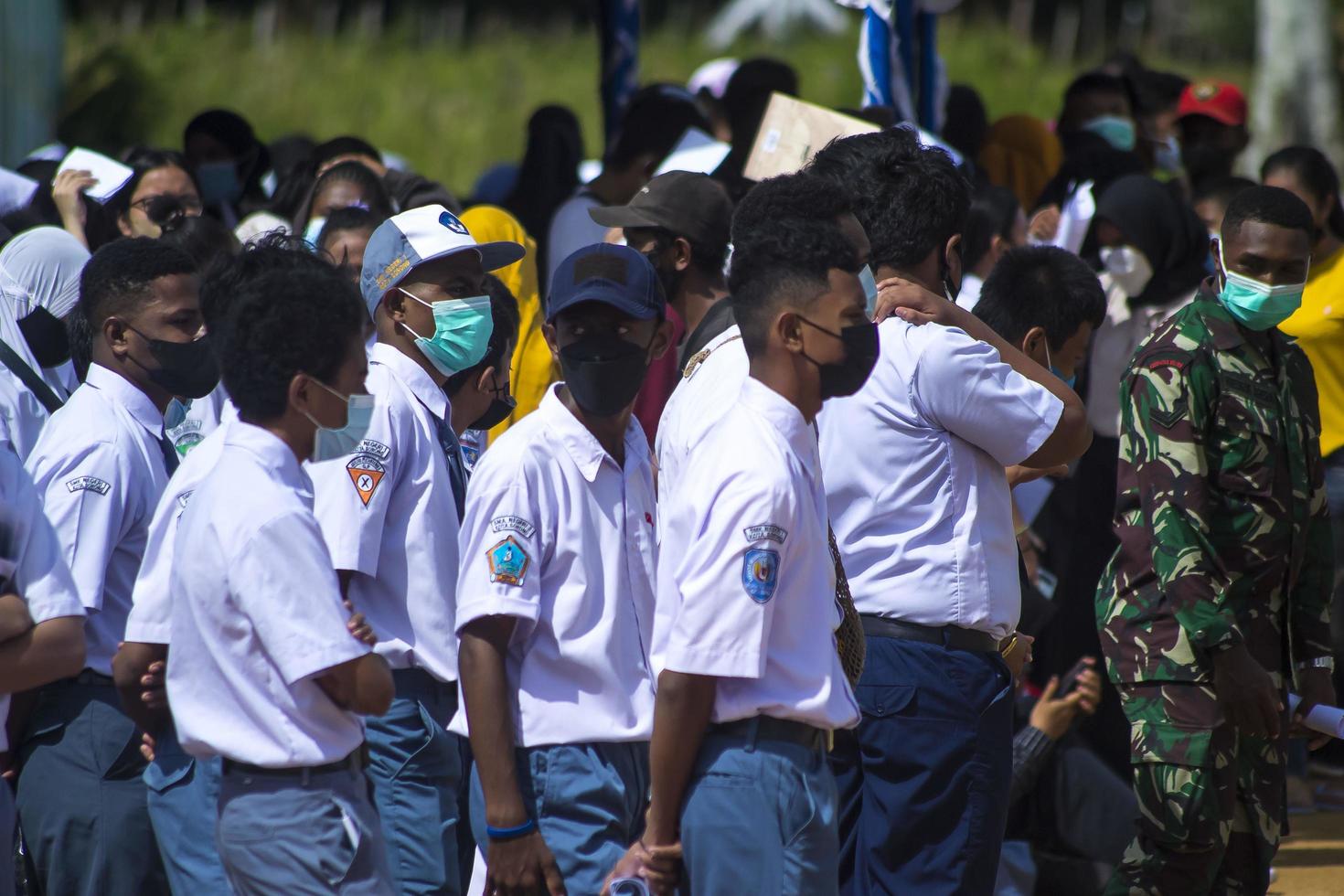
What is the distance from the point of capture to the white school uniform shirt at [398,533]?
13.1ft

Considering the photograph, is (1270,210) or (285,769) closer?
(285,769)

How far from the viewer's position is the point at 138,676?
12.3ft

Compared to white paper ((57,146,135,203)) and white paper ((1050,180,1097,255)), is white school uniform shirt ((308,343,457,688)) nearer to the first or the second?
white paper ((57,146,135,203))

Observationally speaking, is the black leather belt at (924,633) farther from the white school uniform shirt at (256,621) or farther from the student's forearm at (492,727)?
the white school uniform shirt at (256,621)

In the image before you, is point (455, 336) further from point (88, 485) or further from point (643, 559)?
point (643, 559)

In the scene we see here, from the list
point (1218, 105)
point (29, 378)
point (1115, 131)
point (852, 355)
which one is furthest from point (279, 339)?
point (1218, 105)

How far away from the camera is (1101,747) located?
7.13 meters

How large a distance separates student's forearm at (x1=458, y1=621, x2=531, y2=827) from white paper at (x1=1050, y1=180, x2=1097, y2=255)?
177 inches

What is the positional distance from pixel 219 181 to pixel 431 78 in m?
15.5

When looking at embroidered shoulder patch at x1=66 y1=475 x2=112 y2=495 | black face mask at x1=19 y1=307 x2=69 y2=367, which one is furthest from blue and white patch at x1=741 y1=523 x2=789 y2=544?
black face mask at x1=19 y1=307 x2=69 y2=367

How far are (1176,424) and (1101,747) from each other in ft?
8.91

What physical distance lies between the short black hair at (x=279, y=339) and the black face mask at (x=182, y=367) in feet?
3.51

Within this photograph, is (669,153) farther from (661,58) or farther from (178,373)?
(661,58)

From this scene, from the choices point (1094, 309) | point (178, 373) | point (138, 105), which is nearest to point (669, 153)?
point (1094, 309)
